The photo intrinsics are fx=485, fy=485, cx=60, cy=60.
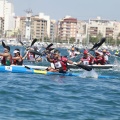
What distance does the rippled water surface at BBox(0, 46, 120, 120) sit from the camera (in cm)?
1154

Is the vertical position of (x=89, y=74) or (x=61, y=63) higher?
(x=61, y=63)

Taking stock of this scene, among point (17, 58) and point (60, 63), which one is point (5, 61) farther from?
point (60, 63)

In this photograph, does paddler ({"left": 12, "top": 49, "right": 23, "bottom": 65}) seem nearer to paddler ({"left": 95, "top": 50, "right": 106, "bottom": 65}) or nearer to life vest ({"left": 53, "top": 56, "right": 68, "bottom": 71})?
life vest ({"left": 53, "top": 56, "right": 68, "bottom": 71})

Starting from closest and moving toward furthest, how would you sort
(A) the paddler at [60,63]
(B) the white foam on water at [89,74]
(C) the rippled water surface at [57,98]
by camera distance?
1. (C) the rippled water surface at [57,98]
2. (A) the paddler at [60,63]
3. (B) the white foam on water at [89,74]

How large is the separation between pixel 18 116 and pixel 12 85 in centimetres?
542

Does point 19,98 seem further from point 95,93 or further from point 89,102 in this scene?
point 95,93

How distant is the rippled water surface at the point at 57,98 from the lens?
37.9 ft

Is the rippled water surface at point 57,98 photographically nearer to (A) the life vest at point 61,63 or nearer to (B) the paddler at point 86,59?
(A) the life vest at point 61,63

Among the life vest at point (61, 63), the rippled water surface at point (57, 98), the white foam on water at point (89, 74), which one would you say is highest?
the life vest at point (61, 63)

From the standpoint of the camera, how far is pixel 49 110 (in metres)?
11.9

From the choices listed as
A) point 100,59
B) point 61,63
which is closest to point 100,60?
point 100,59

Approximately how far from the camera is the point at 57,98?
45.4ft

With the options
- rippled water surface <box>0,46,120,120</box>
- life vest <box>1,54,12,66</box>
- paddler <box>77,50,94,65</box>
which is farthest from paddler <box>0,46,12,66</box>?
paddler <box>77,50,94,65</box>

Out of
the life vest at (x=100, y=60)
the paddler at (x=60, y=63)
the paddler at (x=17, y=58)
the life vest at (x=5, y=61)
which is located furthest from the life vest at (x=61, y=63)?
the life vest at (x=100, y=60)
